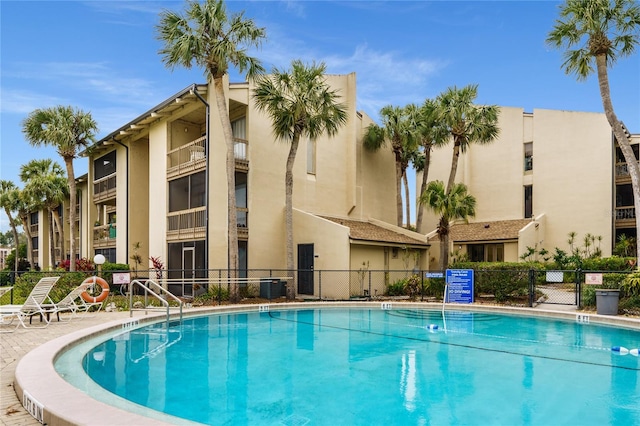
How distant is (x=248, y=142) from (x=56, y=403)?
55.5 ft

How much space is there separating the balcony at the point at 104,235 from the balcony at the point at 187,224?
6716 mm

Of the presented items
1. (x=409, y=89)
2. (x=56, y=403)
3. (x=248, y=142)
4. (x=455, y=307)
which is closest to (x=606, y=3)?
(x=409, y=89)

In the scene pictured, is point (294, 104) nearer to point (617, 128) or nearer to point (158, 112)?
point (158, 112)

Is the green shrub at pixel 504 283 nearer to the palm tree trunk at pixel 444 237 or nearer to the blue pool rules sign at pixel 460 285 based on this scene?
the blue pool rules sign at pixel 460 285

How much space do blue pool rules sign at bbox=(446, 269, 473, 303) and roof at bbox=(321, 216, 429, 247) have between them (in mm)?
4327

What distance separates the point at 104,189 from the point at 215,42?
15547 mm

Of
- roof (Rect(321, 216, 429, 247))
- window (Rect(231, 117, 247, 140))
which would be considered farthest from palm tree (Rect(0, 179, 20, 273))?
roof (Rect(321, 216, 429, 247))

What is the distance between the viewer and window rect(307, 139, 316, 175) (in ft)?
76.7

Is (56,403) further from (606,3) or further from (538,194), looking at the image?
(538,194)

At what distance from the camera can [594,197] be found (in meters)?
26.0

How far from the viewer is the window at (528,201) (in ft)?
94.2

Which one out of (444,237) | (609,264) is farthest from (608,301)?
(609,264)

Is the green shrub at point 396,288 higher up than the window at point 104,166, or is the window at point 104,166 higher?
the window at point 104,166

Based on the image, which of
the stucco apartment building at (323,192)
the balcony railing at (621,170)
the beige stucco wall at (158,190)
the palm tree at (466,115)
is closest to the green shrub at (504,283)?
the stucco apartment building at (323,192)
